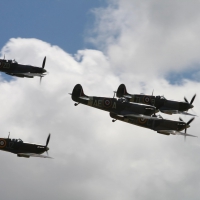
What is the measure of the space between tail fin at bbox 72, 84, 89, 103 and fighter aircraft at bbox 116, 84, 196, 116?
1067 centimetres

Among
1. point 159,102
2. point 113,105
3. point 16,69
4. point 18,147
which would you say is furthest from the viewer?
point 159,102

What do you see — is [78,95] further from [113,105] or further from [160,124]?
[160,124]

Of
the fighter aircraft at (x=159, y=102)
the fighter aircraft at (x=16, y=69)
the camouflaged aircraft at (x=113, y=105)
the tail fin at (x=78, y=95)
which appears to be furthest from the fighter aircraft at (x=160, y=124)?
the fighter aircraft at (x=16, y=69)

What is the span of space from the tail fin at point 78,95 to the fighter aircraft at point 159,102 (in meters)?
10.7

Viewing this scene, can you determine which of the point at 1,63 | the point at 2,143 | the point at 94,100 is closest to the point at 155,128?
the point at 94,100

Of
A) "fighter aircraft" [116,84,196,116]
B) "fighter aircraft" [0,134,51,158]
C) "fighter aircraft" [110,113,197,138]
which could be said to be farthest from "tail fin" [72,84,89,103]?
"fighter aircraft" [116,84,196,116]

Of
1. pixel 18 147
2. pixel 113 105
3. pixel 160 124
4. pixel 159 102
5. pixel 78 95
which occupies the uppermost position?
pixel 159 102

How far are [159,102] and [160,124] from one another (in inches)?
413

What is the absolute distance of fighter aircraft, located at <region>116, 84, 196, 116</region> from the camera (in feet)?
215

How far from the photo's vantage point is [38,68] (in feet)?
216

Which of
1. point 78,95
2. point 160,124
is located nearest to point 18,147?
point 78,95

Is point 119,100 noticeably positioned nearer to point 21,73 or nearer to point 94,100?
point 94,100

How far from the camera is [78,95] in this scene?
182ft

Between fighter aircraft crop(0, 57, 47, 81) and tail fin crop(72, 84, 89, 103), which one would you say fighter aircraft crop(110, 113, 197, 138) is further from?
fighter aircraft crop(0, 57, 47, 81)
